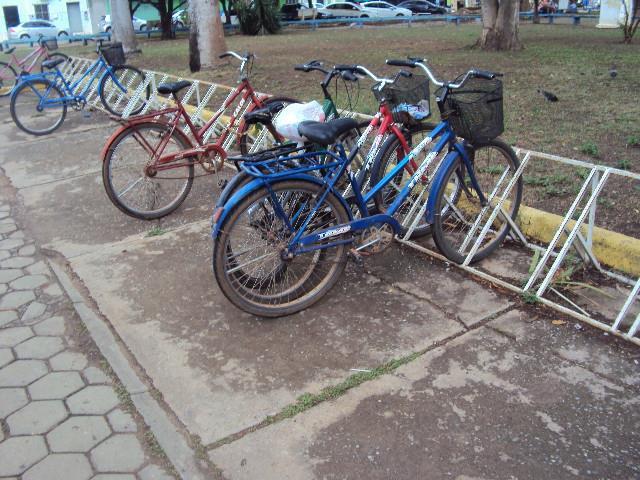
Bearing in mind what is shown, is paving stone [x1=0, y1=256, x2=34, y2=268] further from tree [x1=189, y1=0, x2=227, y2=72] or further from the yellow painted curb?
tree [x1=189, y1=0, x2=227, y2=72]

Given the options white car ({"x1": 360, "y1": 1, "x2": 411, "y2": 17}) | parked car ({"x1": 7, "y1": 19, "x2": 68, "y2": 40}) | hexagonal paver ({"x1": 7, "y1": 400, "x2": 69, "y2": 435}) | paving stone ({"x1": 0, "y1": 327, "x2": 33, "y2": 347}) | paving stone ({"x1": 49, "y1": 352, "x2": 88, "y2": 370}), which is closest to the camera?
hexagonal paver ({"x1": 7, "y1": 400, "x2": 69, "y2": 435})

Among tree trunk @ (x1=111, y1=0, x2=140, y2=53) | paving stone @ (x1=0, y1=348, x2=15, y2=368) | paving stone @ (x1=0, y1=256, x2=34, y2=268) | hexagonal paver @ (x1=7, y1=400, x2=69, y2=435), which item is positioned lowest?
hexagonal paver @ (x1=7, y1=400, x2=69, y2=435)

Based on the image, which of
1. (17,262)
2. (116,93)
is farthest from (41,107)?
(17,262)

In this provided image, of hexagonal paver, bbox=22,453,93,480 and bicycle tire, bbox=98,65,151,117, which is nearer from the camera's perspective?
hexagonal paver, bbox=22,453,93,480

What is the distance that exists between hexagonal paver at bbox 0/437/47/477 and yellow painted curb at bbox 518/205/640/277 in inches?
136

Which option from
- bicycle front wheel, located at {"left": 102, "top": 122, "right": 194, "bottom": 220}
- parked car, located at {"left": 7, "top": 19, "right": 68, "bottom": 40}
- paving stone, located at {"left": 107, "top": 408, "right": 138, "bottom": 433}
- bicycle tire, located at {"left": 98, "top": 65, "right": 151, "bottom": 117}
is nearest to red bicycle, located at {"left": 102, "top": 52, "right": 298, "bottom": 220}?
bicycle front wheel, located at {"left": 102, "top": 122, "right": 194, "bottom": 220}

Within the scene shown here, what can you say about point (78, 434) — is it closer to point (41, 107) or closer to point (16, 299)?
point (16, 299)

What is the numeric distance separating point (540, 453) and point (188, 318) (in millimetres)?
2081

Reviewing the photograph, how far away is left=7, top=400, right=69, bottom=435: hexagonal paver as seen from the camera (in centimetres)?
→ 280

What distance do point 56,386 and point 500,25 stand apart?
13038 mm

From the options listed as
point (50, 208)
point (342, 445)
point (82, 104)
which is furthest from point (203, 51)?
point (342, 445)

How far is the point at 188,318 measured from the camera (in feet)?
11.9

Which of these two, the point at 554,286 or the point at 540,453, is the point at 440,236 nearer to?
the point at 554,286

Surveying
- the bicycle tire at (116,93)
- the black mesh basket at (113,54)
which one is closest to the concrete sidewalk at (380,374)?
the bicycle tire at (116,93)
